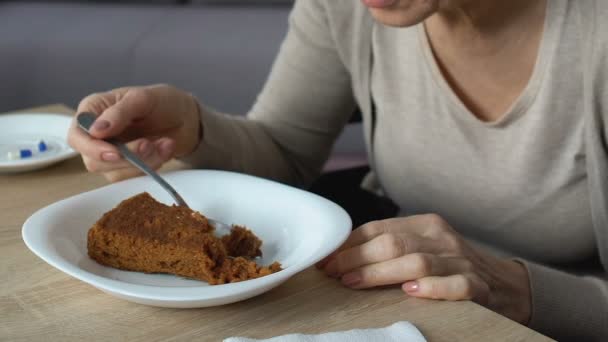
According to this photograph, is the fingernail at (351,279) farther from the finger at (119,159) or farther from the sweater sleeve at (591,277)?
the finger at (119,159)

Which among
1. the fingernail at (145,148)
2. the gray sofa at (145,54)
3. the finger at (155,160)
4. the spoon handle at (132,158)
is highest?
the spoon handle at (132,158)

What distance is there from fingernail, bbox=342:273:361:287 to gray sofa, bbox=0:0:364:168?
6.10ft

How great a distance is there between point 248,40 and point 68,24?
27.1 inches

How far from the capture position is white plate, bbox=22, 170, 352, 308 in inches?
25.4

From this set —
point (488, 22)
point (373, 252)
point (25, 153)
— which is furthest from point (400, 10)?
point (25, 153)

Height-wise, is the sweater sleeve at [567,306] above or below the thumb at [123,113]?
below

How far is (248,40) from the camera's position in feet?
8.55

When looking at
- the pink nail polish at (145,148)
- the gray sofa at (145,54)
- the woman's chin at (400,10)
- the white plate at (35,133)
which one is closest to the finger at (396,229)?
the woman's chin at (400,10)

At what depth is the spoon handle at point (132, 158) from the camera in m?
0.88

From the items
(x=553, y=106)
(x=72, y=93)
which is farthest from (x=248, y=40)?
(x=553, y=106)

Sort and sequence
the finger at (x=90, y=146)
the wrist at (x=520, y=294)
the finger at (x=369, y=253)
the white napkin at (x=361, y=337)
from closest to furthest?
the white napkin at (x=361, y=337) < the finger at (x=369, y=253) < the wrist at (x=520, y=294) < the finger at (x=90, y=146)

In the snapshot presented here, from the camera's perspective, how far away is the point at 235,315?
2.22 feet

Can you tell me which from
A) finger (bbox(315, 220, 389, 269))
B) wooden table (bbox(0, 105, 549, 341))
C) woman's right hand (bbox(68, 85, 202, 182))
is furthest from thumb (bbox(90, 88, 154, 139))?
finger (bbox(315, 220, 389, 269))

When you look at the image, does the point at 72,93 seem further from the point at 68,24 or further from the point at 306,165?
the point at 306,165
